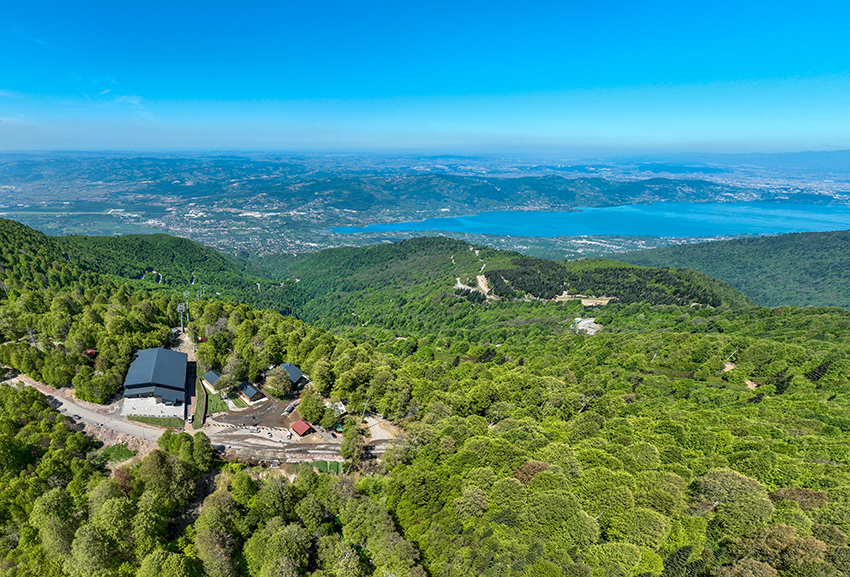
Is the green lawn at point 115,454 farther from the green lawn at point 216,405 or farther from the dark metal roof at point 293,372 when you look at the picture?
the dark metal roof at point 293,372

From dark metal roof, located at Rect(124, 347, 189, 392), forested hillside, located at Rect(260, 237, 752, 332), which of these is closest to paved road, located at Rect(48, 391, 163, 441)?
dark metal roof, located at Rect(124, 347, 189, 392)

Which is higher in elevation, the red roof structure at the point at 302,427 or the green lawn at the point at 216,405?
the green lawn at the point at 216,405

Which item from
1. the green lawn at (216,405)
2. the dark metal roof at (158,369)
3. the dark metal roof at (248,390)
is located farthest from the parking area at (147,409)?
the dark metal roof at (248,390)

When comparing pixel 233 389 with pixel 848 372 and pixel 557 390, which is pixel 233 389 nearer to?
pixel 557 390

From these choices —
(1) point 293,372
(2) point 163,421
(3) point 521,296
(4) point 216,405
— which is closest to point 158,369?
(2) point 163,421

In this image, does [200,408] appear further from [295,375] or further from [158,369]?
[295,375]
